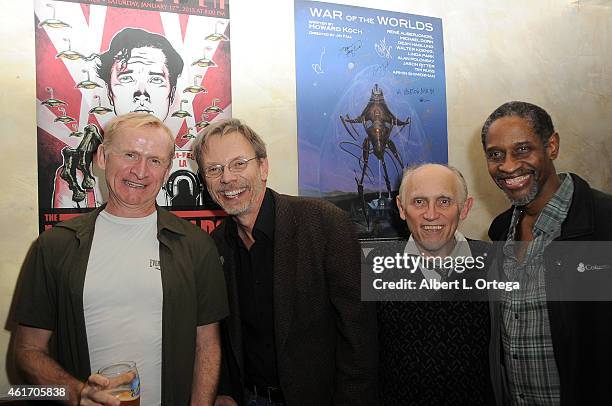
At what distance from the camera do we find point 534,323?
158 centimetres

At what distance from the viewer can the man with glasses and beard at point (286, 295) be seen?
161 centimetres

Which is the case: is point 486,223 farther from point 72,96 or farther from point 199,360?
point 72,96

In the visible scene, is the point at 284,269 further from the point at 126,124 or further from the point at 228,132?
the point at 126,124

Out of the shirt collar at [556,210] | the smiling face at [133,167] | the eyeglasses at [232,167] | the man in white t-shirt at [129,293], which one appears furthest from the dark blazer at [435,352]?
the smiling face at [133,167]

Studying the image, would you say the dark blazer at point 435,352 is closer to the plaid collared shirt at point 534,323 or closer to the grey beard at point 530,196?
the plaid collared shirt at point 534,323

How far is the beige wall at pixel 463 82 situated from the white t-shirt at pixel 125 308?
2.10ft

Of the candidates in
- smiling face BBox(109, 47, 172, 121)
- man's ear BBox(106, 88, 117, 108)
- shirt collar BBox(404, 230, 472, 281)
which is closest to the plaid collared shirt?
shirt collar BBox(404, 230, 472, 281)

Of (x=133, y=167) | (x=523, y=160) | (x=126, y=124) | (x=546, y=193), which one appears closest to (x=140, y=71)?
(x=126, y=124)

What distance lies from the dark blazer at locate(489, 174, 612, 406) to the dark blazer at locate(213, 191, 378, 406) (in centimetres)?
59

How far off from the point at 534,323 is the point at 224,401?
3.64ft

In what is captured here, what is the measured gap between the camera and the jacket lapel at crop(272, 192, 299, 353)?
1605mm

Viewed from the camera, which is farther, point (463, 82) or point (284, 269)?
point (463, 82)
